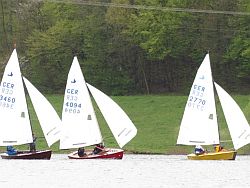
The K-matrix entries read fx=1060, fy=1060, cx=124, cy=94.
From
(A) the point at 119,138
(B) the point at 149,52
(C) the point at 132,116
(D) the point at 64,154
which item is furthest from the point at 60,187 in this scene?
(B) the point at 149,52

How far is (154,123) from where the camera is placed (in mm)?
102312

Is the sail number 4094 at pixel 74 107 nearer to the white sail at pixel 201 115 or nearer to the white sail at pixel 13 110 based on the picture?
the white sail at pixel 13 110

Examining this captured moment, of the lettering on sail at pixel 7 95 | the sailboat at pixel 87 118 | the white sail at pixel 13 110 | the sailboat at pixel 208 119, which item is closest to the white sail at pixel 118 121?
the sailboat at pixel 87 118

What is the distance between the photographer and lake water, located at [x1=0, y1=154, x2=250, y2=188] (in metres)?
54.6

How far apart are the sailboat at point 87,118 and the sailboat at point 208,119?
430 centimetres

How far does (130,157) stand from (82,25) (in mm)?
43441

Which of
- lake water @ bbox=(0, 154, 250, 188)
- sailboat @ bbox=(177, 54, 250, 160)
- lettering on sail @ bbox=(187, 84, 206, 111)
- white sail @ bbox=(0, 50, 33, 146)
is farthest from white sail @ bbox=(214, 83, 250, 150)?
white sail @ bbox=(0, 50, 33, 146)

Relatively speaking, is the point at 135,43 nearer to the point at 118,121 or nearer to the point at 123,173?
the point at 118,121

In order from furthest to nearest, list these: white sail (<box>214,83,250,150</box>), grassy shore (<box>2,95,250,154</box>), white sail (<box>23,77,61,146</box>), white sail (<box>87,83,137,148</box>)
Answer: grassy shore (<box>2,95,250,154</box>)
white sail (<box>23,77,61,146</box>)
white sail (<box>87,83,137,148</box>)
white sail (<box>214,83,250,150</box>)

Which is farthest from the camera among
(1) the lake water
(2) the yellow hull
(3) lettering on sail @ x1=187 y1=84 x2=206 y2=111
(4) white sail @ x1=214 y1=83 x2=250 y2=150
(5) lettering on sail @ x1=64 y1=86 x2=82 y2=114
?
(5) lettering on sail @ x1=64 y1=86 x2=82 y2=114

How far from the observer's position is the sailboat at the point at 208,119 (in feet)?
246

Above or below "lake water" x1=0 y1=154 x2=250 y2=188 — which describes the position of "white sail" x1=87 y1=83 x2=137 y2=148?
above

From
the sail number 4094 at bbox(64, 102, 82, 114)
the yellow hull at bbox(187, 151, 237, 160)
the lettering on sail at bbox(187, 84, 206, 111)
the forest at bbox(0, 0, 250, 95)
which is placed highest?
the forest at bbox(0, 0, 250, 95)

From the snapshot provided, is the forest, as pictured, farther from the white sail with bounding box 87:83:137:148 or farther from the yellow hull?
the white sail with bounding box 87:83:137:148
